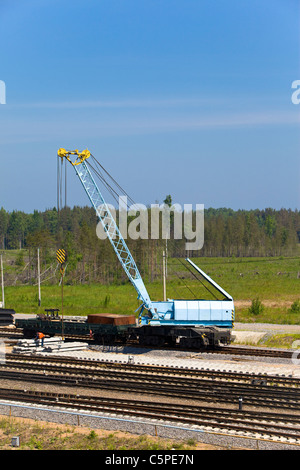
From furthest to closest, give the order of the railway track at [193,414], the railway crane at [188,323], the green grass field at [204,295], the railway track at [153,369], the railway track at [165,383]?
the green grass field at [204,295], the railway crane at [188,323], the railway track at [153,369], the railway track at [165,383], the railway track at [193,414]

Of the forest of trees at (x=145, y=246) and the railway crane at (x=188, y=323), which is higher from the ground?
the forest of trees at (x=145, y=246)

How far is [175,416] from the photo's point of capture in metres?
20.3

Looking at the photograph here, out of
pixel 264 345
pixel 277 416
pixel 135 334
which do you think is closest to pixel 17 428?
pixel 277 416

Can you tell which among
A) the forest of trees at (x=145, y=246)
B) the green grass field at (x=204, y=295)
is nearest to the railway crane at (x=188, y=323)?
the green grass field at (x=204, y=295)

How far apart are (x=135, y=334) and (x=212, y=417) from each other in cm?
1718

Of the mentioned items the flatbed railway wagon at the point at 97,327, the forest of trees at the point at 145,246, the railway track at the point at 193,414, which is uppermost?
the forest of trees at the point at 145,246

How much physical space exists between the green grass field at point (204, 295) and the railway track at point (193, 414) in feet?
77.1

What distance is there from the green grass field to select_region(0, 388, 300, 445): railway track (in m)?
23.5

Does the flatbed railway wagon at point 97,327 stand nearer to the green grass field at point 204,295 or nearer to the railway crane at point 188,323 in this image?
the railway crane at point 188,323

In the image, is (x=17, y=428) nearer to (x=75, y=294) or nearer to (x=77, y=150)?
(x=77, y=150)

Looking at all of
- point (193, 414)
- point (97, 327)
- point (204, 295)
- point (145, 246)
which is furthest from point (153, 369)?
point (145, 246)

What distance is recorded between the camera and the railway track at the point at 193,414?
18625 mm

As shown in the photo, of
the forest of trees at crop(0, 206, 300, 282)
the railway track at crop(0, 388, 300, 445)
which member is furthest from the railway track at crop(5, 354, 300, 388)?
the forest of trees at crop(0, 206, 300, 282)

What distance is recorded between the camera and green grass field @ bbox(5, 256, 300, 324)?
55000 millimetres
